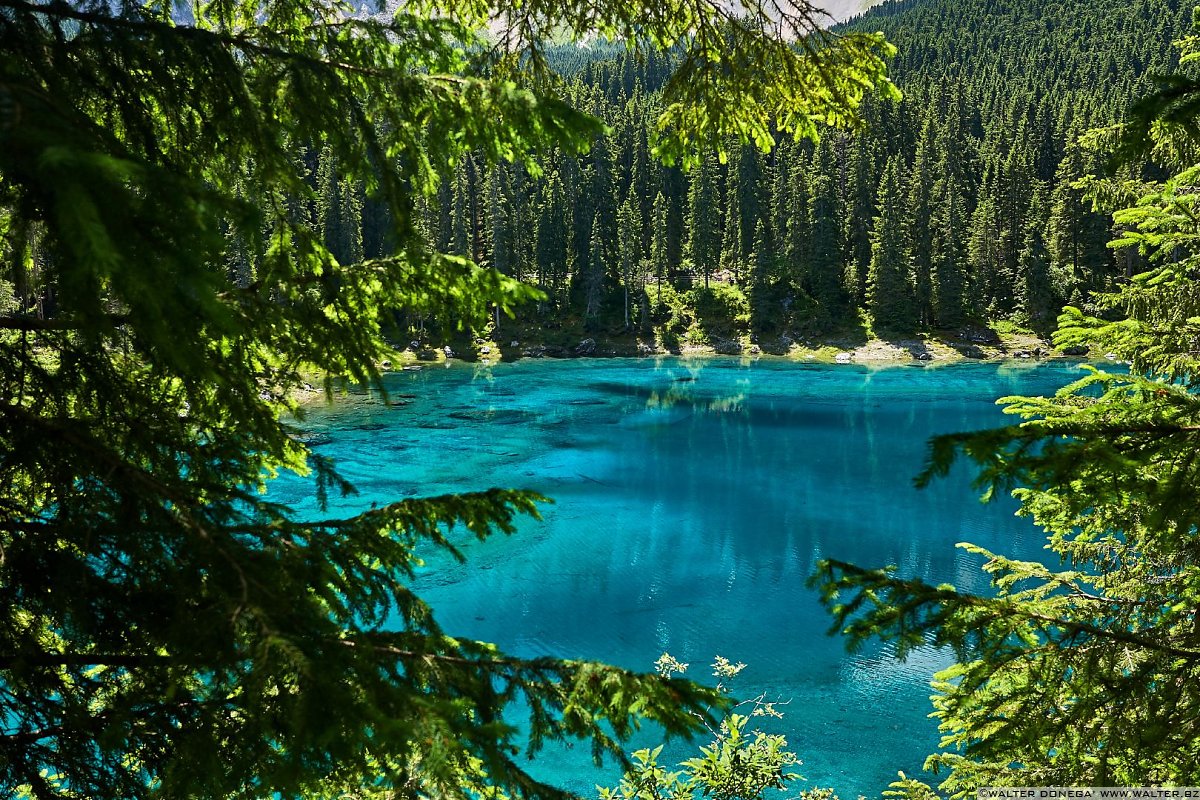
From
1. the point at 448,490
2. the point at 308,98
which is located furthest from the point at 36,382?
the point at 448,490

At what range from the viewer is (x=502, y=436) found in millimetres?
32906

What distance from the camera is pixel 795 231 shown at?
6656 centimetres

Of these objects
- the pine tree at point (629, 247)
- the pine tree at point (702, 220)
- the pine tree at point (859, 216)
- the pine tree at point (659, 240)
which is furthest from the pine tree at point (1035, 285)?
the pine tree at point (629, 247)

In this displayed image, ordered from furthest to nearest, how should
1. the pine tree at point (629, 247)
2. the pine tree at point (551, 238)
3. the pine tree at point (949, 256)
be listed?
the pine tree at point (551, 238) < the pine tree at point (629, 247) < the pine tree at point (949, 256)

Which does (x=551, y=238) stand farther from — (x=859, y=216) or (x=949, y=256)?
(x=949, y=256)

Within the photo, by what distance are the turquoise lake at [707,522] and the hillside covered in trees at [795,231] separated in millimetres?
18067

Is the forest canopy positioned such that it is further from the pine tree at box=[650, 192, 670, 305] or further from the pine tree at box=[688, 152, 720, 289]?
the pine tree at box=[688, 152, 720, 289]

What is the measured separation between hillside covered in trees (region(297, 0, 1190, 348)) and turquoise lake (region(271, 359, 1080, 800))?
18067 mm

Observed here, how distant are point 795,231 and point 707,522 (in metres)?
50.0

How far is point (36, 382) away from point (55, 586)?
0.98 m

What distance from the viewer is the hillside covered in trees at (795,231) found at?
61.1 m

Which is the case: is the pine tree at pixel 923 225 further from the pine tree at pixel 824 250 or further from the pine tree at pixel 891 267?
the pine tree at pixel 824 250

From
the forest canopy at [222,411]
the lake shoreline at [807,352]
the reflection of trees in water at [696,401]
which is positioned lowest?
the reflection of trees in water at [696,401]

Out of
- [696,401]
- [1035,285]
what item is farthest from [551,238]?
[1035,285]
